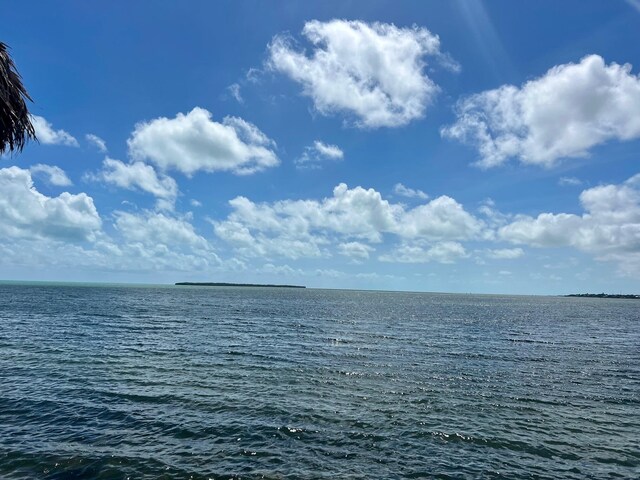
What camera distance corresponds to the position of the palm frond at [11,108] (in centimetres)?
1266

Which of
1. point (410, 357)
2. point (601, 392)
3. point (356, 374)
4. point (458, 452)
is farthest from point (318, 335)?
point (458, 452)

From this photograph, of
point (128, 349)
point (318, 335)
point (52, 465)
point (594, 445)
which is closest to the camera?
point (52, 465)

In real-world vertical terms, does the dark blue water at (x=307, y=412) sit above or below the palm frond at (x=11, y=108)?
below

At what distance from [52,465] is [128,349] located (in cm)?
2767

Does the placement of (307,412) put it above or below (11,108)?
below

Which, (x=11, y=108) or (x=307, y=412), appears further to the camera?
(x=307, y=412)

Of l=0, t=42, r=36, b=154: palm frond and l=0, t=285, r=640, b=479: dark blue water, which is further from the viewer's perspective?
l=0, t=285, r=640, b=479: dark blue water

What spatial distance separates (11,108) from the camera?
12711mm

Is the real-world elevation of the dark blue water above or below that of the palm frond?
below

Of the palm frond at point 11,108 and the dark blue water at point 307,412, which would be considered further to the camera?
the dark blue water at point 307,412

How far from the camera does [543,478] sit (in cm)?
1736

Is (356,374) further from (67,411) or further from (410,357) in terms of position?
(67,411)

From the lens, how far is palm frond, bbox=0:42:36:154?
12.7 m

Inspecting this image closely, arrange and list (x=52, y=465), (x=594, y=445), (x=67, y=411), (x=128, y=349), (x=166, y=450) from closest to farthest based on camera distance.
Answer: (x=52, y=465), (x=166, y=450), (x=594, y=445), (x=67, y=411), (x=128, y=349)
